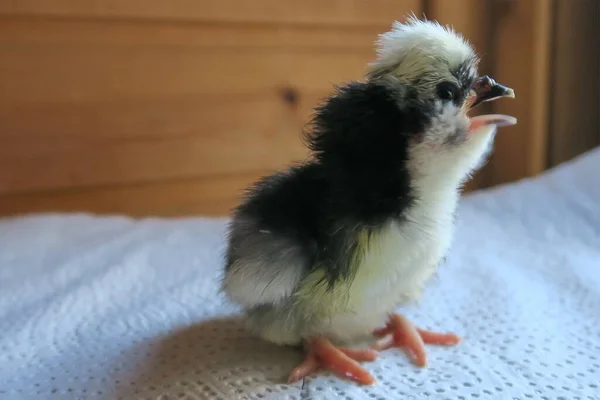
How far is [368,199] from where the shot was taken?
467mm

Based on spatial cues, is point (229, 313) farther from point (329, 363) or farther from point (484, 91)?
point (484, 91)

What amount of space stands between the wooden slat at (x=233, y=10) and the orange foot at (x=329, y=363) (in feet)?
2.73

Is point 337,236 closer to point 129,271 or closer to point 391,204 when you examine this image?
point 391,204

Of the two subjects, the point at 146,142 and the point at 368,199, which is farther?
the point at 146,142

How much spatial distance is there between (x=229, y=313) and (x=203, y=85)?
0.66 m

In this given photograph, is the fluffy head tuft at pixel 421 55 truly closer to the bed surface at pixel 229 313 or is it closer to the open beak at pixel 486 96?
the open beak at pixel 486 96

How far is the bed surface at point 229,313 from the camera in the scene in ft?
1.73

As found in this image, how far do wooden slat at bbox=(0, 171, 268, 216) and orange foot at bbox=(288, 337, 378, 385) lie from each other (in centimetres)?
63

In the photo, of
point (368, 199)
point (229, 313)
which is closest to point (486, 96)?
point (368, 199)

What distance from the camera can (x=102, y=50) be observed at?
1.14 m

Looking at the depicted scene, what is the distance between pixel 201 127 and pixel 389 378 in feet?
2.68

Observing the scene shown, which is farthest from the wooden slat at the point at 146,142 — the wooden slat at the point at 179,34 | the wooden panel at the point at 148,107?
the wooden slat at the point at 179,34

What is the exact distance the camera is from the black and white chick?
0.47m

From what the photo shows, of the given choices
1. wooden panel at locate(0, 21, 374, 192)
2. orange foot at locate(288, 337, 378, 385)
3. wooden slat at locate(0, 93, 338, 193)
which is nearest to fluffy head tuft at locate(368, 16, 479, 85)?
orange foot at locate(288, 337, 378, 385)
